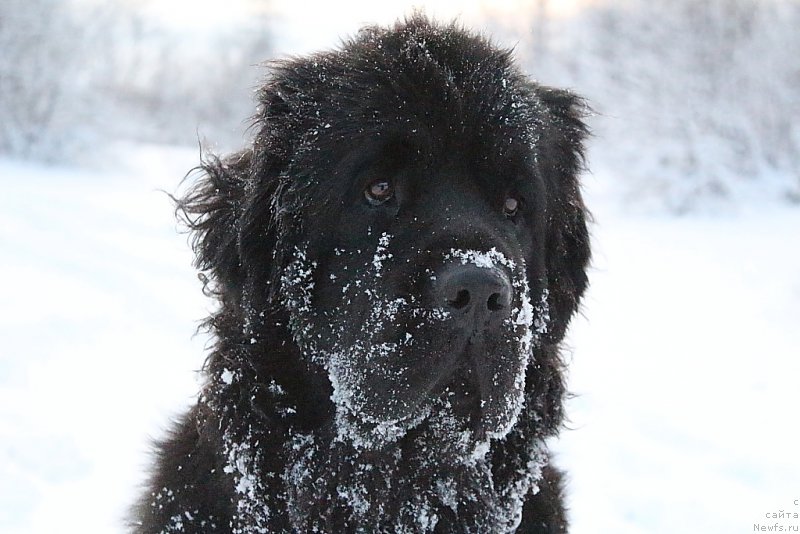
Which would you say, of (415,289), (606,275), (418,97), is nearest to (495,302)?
(415,289)

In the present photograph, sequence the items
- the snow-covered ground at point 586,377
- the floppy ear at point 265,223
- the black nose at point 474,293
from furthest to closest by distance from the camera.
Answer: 1. the snow-covered ground at point 586,377
2. the floppy ear at point 265,223
3. the black nose at point 474,293

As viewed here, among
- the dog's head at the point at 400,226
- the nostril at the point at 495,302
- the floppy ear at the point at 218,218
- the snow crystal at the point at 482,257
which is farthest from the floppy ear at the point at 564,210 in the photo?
the floppy ear at the point at 218,218

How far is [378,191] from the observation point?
2572mm

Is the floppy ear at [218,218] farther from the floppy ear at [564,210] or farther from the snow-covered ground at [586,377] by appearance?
the floppy ear at [564,210]

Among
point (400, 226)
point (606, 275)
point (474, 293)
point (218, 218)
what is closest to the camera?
point (474, 293)

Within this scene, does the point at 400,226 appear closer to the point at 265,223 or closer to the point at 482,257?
the point at 482,257

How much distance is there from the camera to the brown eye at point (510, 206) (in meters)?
2.75

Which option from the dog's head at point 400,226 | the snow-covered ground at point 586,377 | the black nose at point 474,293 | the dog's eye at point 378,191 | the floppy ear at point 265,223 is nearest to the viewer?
the black nose at point 474,293

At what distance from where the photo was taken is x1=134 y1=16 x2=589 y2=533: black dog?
2.41 metres

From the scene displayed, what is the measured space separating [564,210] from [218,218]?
4.50ft

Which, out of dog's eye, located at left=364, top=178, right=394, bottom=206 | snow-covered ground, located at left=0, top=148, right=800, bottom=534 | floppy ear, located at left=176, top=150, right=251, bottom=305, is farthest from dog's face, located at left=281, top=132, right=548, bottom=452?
snow-covered ground, located at left=0, top=148, right=800, bottom=534

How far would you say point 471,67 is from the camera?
276 cm

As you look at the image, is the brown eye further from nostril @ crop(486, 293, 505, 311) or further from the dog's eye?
nostril @ crop(486, 293, 505, 311)

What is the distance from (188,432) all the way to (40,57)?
91.8ft
